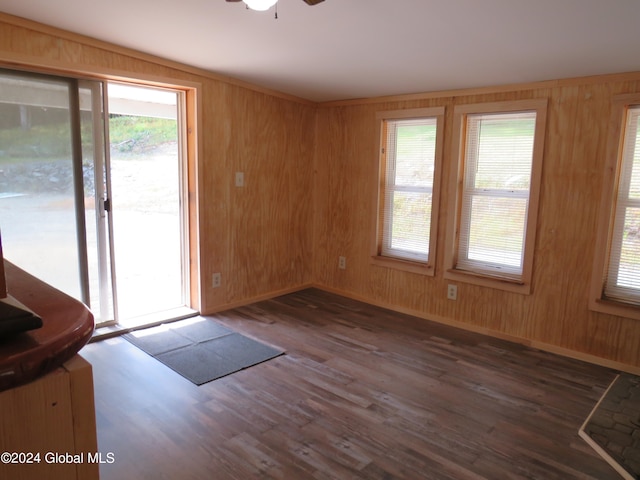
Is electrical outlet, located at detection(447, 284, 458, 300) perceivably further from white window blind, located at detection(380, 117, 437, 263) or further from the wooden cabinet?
the wooden cabinet

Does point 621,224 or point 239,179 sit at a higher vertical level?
point 239,179

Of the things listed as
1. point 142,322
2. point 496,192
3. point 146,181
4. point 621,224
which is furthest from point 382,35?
point 142,322

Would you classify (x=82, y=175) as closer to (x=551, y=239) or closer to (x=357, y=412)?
(x=357, y=412)

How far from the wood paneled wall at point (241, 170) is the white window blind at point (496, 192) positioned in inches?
A: 70.3

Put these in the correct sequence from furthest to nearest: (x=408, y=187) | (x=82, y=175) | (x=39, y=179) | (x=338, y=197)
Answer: (x=338, y=197)
(x=408, y=187)
(x=82, y=175)
(x=39, y=179)

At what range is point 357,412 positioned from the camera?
2447 millimetres

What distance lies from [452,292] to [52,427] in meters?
3.70

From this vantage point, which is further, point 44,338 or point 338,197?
point 338,197

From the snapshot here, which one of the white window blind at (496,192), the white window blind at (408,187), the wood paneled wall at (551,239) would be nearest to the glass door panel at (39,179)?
the wood paneled wall at (551,239)

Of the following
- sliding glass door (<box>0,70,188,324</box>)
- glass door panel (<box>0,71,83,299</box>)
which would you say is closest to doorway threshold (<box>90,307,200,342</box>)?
sliding glass door (<box>0,70,188,324</box>)

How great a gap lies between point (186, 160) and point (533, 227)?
2.97m

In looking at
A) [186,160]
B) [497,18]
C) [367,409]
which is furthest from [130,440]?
[497,18]

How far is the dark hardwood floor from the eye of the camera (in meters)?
2.01

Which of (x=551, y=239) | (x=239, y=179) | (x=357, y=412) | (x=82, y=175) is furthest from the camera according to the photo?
(x=239, y=179)
